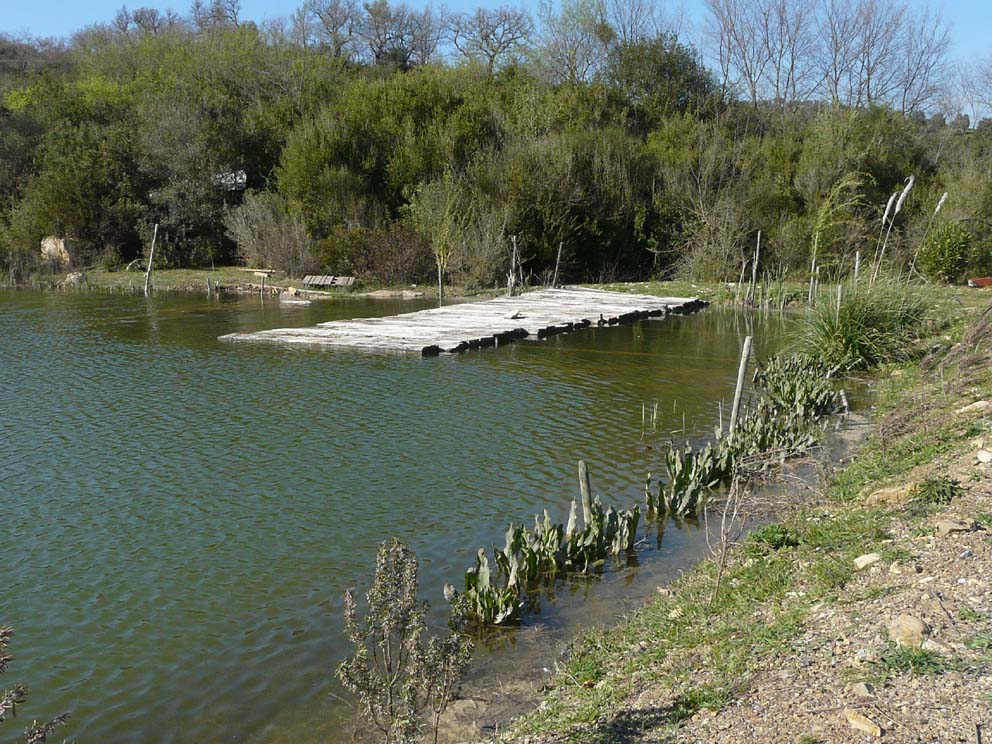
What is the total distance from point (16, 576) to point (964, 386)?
30.2 ft

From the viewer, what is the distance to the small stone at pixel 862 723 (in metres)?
3.32

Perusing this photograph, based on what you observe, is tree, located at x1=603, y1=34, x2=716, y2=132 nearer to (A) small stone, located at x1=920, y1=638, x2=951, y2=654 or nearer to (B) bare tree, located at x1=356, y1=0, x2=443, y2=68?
(B) bare tree, located at x1=356, y1=0, x2=443, y2=68

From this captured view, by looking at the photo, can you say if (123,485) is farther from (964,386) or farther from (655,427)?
(964,386)

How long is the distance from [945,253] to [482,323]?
1309 cm

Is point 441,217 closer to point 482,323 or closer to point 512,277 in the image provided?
point 512,277

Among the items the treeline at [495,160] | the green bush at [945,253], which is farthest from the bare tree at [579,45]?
the green bush at [945,253]

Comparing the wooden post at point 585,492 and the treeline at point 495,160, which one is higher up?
the treeline at point 495,160

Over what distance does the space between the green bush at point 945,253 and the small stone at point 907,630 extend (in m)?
21.5

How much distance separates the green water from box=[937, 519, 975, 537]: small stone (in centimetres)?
210

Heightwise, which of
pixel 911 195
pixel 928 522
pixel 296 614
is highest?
pixel 911 195

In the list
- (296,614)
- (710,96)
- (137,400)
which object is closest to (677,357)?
(137,400)

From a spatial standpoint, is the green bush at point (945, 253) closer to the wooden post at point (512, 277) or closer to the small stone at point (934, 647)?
the wooden post at point (512, 277)

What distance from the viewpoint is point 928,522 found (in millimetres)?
5566

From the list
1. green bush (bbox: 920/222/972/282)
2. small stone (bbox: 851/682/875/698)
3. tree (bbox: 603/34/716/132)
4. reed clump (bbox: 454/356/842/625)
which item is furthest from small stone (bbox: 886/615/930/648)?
tree (bbox: 603/34/716/132)
